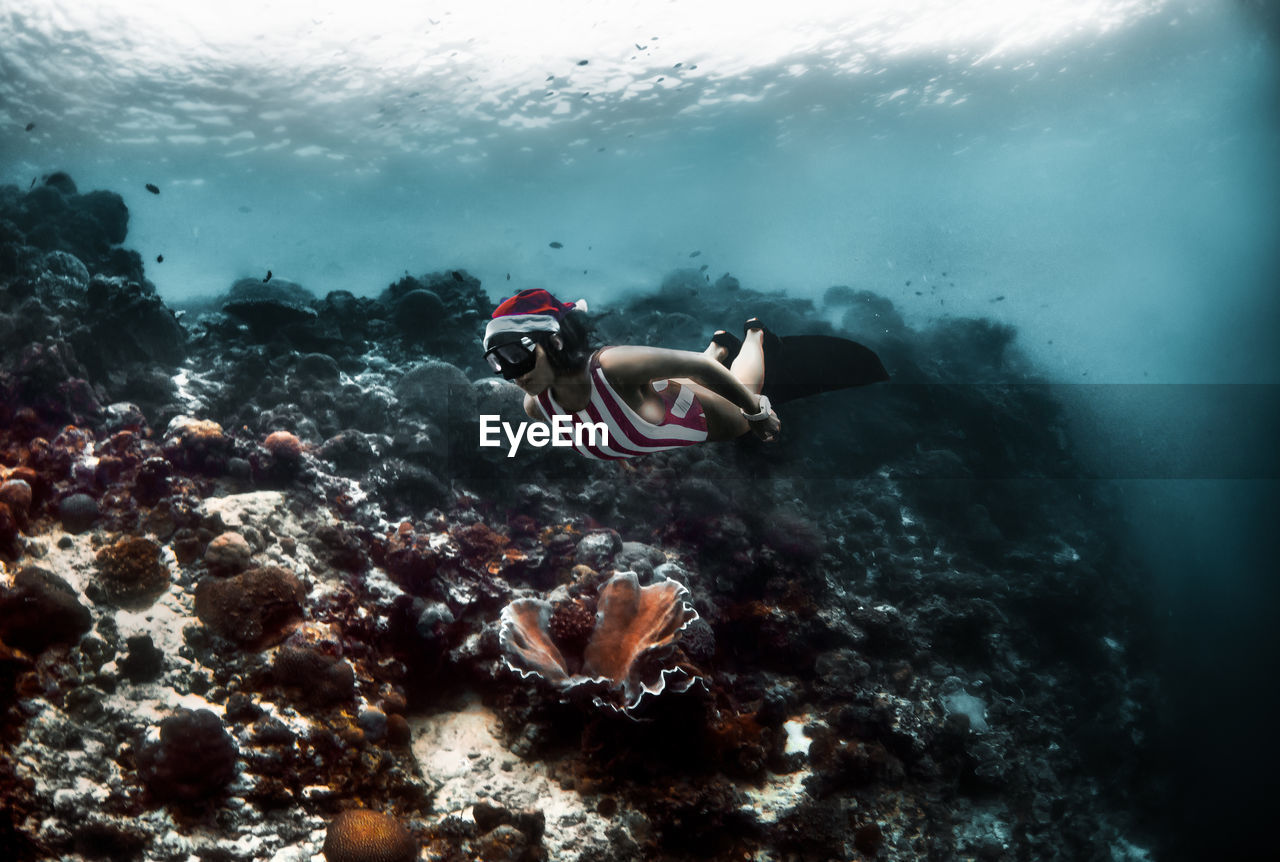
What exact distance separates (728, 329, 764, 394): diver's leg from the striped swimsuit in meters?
0.41

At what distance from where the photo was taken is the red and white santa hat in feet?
7.67

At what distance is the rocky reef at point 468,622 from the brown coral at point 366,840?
15mm

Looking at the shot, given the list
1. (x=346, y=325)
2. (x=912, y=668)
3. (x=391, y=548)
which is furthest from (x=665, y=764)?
(x=346, y=325)

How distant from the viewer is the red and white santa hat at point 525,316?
2338mm

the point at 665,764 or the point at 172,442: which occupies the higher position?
the point at 172,442

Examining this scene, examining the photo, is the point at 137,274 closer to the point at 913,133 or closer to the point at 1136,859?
the point at 1136,859

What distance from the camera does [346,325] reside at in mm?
11391

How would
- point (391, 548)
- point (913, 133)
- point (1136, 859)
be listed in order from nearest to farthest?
point (391, 548) → point (1136, 859) → point (913, 133)

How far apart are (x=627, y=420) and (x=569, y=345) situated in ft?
1.89

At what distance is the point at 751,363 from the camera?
12.1ft

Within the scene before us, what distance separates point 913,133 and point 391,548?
3034 centimetres

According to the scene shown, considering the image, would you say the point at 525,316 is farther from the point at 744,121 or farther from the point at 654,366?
the point at 744,121

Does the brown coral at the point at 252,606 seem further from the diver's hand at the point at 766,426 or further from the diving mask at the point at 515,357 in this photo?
the diver's hand at the point at 766,426

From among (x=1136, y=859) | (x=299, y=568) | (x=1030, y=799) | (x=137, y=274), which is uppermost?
(x=137, y=274)
